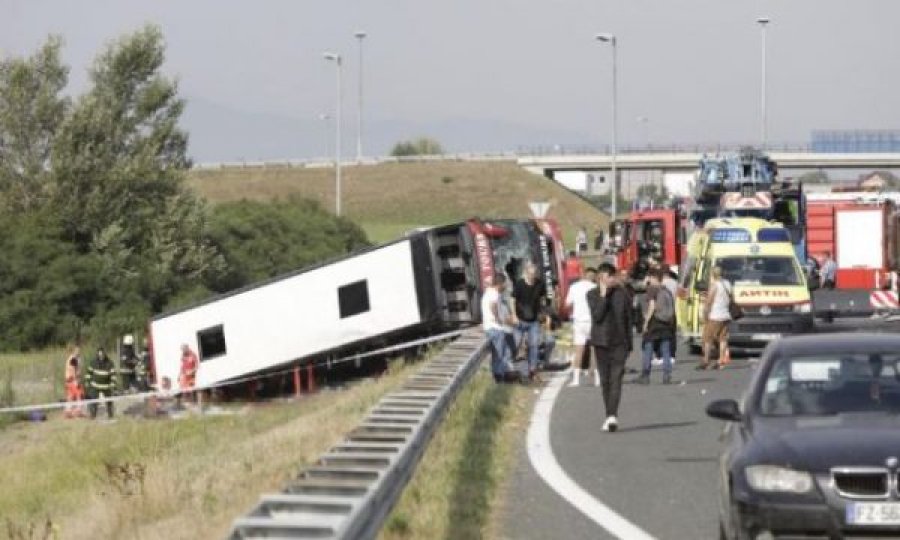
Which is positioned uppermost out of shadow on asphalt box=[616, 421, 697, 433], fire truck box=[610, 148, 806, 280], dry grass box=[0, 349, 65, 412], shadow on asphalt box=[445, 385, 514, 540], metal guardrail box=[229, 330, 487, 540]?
fire truck box=[610, 148, 806, 280]

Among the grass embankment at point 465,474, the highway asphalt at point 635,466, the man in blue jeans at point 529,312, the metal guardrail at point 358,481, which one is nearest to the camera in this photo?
the metal guardrail at point 358,481

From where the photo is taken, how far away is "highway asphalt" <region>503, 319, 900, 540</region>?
11.0 metres

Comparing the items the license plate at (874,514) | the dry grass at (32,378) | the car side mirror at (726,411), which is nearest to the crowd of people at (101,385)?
the dry grass at (32,378)

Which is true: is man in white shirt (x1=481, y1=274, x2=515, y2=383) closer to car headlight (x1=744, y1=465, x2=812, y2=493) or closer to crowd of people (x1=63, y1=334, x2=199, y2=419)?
crowd of people (x1=63, y1=334, x2=199, y2=419)

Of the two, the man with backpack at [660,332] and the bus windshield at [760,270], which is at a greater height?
the bus windshield at [760,270]

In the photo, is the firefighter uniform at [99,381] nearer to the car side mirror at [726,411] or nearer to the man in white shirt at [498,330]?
the man in white shirt at [498,330]

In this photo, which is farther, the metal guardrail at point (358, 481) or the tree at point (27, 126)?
the tree at point (27, 126)

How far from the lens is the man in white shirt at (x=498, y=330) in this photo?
2156 centimetres

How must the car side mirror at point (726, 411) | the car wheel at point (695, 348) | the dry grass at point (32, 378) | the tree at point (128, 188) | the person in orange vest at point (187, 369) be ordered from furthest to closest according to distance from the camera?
the tree at point (128, 188) → the dry grass at point (32, 378) → the person in orange vest at point (187, 369) → the car wheel at point (695, 348) → the car side mirror at point (726, 411)

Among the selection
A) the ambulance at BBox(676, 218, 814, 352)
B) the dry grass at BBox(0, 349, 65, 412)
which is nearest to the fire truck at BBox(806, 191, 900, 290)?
the ambulance at BBox(676, 218, 814, 352)

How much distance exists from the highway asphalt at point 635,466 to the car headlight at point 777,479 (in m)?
1.75

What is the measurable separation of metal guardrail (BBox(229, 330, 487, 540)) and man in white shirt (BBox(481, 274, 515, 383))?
7996 millimetres

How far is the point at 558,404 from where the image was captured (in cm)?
1964

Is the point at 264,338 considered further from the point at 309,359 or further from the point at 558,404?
the point at 558,404
